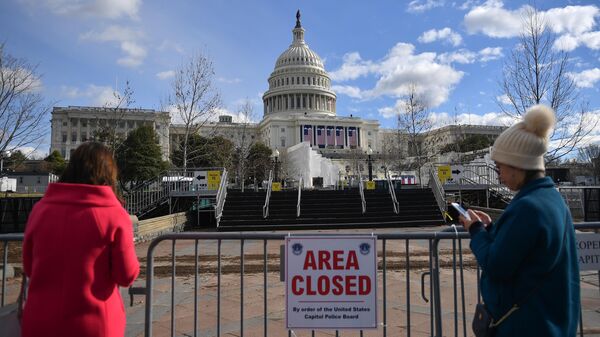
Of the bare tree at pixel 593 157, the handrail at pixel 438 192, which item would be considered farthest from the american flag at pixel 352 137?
the handrail at pixel 438 192

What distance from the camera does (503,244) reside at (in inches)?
75.0

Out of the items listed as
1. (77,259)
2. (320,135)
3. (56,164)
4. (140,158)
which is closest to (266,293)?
(77,259)

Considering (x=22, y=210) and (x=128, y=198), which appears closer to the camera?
(x=22, y=210)

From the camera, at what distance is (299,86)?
106125 mm

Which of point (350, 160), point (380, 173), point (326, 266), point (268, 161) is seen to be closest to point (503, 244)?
point (326, 266)

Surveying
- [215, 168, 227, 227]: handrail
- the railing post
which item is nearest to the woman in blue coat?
the railing post

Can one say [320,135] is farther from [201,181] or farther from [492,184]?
[201,181]

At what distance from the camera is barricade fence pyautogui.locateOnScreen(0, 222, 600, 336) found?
11.2ft

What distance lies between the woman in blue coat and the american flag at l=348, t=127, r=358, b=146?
10832cm

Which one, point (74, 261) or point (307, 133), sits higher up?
point (307, 133)

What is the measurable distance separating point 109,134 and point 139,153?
94.9 ft

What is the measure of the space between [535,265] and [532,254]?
0.05 metres

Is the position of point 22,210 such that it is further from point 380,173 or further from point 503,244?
point 380,173

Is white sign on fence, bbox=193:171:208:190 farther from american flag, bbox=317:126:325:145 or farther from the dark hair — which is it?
american flag, bbox=317:126:325:145
